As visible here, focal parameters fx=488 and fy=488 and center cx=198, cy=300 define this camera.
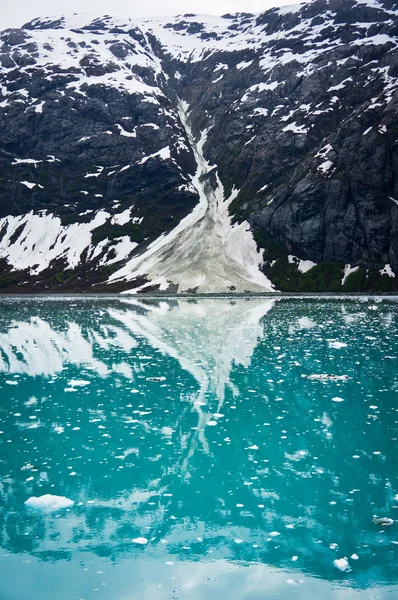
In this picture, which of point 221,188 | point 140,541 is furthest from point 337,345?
point 221,188

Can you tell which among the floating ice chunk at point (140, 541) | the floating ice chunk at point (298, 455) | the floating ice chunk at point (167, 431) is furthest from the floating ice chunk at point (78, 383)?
the floating ice chunk at point (140, 541)

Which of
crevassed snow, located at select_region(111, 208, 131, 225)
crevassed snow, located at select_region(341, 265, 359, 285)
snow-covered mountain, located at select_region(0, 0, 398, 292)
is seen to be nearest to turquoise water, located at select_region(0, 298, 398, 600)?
snow-covered mountain, located at select_region(0, 0, 398, 292)

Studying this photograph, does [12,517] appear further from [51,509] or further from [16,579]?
[16,579]

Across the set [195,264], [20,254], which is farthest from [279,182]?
[20,254]

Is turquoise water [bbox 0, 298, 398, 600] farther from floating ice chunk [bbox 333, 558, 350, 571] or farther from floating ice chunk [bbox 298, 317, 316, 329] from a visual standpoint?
floating ice chunk [bbox 298, 317, 316, 329]

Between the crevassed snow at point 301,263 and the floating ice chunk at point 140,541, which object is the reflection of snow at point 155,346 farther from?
the crevassed snow at point 301,263

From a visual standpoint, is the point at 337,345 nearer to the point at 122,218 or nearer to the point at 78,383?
the point at 78,383
